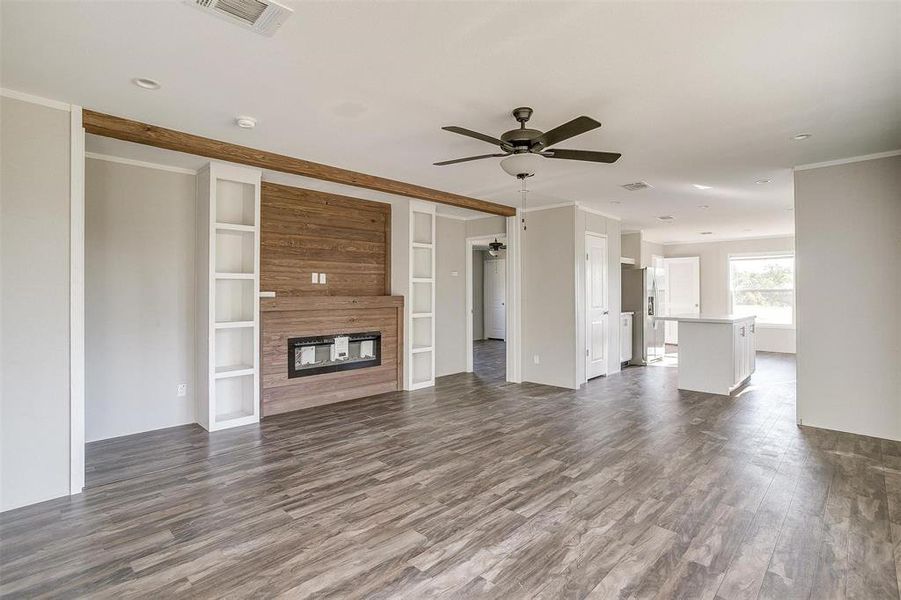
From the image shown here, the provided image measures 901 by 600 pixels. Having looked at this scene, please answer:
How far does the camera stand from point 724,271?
10422 millimetres

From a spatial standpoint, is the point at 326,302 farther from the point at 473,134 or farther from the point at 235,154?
the point at 473,134

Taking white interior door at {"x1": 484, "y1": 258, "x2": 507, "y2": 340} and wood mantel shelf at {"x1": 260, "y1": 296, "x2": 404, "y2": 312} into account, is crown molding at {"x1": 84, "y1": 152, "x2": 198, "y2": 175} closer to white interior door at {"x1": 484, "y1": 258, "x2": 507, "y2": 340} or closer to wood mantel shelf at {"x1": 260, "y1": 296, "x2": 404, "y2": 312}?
wood mantel shelf at {"x1": 260, "y1": 296, "x2": 404, "y2": 312}

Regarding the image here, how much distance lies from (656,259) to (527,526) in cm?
911

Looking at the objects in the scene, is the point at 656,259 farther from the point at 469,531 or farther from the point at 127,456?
the point at 127,456

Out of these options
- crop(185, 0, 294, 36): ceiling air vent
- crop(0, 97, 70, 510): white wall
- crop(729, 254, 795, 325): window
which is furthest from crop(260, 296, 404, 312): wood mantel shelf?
crop(729, 254, 795, 325): window

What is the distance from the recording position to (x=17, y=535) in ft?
8.16

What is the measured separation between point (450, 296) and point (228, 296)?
3407mm

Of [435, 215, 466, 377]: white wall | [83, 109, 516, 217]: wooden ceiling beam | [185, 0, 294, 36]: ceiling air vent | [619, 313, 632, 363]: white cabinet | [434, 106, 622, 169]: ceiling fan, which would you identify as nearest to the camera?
[185, 0, 294, 36]: ceiling air vent

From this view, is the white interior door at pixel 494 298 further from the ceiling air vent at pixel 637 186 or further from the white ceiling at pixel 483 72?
the white ceiling at pixel 483 72

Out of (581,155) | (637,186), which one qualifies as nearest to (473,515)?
(581,155)

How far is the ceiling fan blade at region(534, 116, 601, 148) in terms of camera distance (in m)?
2.58

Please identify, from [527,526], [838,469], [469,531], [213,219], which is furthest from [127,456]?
[838,469]

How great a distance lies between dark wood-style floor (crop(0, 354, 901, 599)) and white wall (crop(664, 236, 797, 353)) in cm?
644

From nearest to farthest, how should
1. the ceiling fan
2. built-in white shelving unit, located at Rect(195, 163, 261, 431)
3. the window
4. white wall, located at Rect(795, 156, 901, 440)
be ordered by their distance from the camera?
1. the ceiling fan
2. white wall, located at Rect(795, 156, 901, 440)
3. built-in white shelving unit, located at Rect(195, 163, 261, 431)
4. the window
